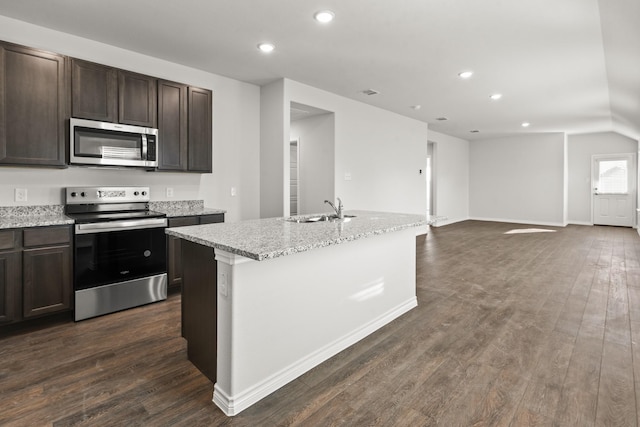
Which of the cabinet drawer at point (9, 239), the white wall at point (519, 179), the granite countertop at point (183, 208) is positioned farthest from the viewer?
the white wall at point (519, 179)

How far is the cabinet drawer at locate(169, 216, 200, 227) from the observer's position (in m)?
3.51

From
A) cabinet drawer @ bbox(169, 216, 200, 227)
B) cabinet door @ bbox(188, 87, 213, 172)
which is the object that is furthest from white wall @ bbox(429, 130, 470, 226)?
cabinet drawer @ bbox(169, 216, 200, 227)

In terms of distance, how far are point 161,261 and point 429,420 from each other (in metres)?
2.79

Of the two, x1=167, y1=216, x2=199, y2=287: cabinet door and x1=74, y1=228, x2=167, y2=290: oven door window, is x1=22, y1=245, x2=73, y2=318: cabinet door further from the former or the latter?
x1=167, y1=216, x2=199, y2=287: cabinet door

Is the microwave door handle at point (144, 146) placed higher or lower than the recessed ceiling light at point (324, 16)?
lower

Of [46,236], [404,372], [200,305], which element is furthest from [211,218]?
[404,372]

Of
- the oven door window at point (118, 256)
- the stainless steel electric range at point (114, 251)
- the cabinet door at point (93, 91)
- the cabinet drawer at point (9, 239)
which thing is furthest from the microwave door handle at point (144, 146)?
the cabinet drawer at point (9, 239)

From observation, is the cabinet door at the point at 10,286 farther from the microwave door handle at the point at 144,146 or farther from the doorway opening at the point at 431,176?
the doorway opening at the point at 431,176

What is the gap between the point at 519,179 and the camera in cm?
998

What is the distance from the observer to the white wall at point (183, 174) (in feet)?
10.2

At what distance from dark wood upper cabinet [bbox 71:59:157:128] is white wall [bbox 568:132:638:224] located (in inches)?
420

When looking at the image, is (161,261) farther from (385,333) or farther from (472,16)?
(472,16)

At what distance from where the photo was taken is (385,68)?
14.0ft

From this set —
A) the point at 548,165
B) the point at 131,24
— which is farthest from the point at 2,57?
the point at 548,165
